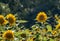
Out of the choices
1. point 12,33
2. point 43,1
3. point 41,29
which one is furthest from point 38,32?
point 43,1

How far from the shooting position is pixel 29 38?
104 inches

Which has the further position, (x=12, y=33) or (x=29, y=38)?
(x=29, y=38)

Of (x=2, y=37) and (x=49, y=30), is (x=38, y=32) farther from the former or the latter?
(x=2, y=37)

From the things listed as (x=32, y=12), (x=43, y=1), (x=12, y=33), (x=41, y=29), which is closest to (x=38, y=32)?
(x=41, y=29)

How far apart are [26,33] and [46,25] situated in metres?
0.35

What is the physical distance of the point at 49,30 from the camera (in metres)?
2.83

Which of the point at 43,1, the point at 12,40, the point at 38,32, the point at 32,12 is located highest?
the point at 43,1

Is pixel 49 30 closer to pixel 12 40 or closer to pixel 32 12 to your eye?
pixel 12 40

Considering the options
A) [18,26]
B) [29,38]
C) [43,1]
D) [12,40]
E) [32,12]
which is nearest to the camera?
[12,40]

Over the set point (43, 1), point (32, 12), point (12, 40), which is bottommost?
point (12, 40)

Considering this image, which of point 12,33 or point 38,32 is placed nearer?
point 12,33

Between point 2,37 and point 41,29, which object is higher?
point 41,29

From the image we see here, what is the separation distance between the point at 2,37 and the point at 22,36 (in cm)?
18

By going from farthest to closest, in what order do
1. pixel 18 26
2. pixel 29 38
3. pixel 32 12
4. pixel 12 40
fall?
pixel 32 12, pixel 18 26, pixel 29 38, pixel 12 40
